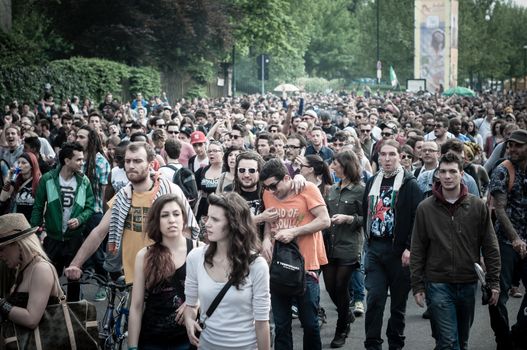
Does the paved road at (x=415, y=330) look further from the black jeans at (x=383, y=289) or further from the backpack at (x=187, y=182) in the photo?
the backpack at (x=187, y=182)

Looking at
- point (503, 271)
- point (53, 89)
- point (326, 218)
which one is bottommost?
point (503, 271)

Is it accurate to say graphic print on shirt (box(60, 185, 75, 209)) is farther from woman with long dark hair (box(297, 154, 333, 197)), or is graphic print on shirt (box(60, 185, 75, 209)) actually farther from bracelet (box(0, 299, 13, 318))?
bracelet (box(0, 299, 13, 318))

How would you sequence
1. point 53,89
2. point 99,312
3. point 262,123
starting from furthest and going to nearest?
point 53,89 < point 262,123 < point 99,312

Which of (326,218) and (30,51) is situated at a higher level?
(30,51)

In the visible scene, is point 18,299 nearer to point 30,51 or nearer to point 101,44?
point 30,51

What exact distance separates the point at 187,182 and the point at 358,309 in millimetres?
2300

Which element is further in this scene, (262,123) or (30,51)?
(30,51)

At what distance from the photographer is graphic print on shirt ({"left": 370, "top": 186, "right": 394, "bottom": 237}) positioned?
823 cm

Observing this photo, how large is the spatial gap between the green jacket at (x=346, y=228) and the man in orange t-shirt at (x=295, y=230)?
1.25 m

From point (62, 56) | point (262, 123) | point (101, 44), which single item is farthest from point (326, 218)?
point (62, 56)

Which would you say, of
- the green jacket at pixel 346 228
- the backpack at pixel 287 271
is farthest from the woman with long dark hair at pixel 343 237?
the backpack at pixel 287 271

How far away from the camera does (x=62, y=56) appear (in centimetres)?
4394

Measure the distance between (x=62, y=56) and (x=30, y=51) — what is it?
12370 millimetres

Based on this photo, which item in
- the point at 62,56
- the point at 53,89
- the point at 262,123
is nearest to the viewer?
the point at 262,123
